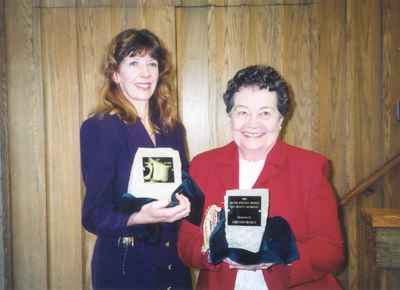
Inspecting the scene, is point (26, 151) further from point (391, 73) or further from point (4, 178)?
point (391, 73)

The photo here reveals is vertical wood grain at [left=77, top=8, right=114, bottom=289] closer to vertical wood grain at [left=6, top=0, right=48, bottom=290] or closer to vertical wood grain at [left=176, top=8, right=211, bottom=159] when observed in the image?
vertical wood grain at [left=6, top=0, right=48, bottom=290]

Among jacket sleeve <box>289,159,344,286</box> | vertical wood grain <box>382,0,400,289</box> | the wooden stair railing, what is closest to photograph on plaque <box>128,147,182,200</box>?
jacket sleeve <box>289,159,344,286</box>

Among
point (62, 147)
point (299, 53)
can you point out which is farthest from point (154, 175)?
point (299, 53)

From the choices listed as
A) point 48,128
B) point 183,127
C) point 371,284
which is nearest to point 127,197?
point 183,127

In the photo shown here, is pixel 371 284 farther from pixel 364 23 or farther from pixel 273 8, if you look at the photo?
pixel 273 8

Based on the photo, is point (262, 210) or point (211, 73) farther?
point (211, 73)

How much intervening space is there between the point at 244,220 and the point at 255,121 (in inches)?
14.4

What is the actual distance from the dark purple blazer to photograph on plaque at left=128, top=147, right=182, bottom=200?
0.04 meters

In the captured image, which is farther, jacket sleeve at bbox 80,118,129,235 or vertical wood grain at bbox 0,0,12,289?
vertical wood grain at bbox 0,0,12,289

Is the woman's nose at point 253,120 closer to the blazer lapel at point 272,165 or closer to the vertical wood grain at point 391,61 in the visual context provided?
the blazer lapel at point 272,165

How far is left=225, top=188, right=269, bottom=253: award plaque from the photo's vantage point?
149 cm

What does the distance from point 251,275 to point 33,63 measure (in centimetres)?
126

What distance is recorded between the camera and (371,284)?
1873 mm

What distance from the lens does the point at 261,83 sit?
5.22 ft
